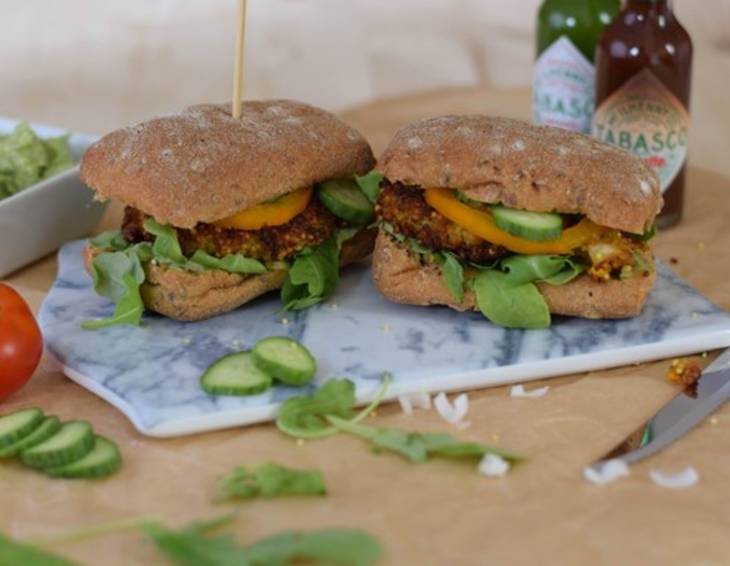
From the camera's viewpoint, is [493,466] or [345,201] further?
[345,201]

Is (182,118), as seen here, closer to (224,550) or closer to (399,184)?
(399,184)

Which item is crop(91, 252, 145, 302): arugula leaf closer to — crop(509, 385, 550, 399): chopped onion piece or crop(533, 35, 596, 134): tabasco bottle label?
crop(509, 385, 550, 399): chopped onion piece

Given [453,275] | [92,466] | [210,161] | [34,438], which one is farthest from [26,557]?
[453,275]

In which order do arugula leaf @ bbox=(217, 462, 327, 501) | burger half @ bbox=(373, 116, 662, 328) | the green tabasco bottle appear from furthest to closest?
the green tabasco bottle < burger half @ bbox=(373, 116, 662, 328) < arugula leaf @ bbox=(217, 462, 327, 501)

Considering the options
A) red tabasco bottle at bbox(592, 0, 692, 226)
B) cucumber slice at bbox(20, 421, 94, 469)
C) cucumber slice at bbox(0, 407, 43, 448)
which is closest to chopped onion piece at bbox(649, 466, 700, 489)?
cucumber slice at bbox(20, 421, 94, 469)

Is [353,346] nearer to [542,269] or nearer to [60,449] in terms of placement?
[542,269]

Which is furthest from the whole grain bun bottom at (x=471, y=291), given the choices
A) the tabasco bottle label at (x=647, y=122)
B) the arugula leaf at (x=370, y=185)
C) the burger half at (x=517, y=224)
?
the tabasco bottle label at (x=647, y=122)
